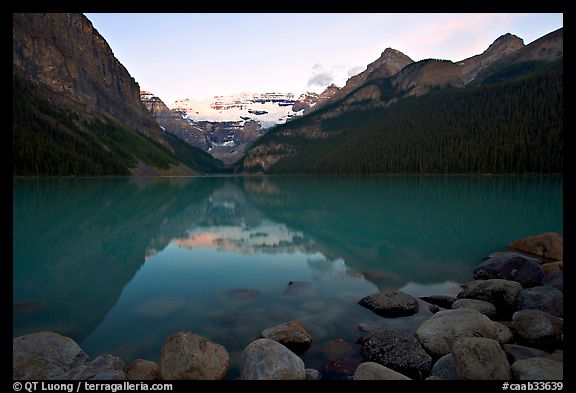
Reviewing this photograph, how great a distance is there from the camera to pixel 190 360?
8734 mm

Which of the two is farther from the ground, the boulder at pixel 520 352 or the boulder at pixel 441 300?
the boulder at pixel 520 352

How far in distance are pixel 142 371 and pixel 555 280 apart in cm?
1665

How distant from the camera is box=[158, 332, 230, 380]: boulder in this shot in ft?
28.0

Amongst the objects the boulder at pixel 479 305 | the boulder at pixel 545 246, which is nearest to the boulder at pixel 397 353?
the boulder at pixel 479 305

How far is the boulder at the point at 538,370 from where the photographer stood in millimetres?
7809

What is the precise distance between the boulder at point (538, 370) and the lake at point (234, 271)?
13.3ft

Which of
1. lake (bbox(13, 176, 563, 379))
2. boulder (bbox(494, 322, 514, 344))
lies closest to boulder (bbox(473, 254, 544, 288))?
lake (bbox(13, 176, 563, 379))

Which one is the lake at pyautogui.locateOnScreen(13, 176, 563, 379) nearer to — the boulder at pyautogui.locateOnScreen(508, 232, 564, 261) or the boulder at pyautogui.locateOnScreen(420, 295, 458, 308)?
the boulder at pyautogui.locateOnScreen(420, 295, 458, 308)

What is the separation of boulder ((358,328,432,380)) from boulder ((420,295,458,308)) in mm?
5087

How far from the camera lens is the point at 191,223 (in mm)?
40688

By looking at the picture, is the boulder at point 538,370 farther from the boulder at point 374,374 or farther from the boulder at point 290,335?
the boulder at point 290,335

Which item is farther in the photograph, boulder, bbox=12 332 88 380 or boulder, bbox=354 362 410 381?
boulder, bbox=12 332 88 380

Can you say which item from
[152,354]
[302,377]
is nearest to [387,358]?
[302,377]
